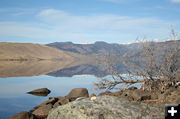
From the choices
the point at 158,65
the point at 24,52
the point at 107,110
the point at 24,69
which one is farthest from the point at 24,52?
the point at 107,110

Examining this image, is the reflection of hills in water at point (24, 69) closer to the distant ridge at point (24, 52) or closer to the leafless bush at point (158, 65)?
the leafless bush at point (158, 65)

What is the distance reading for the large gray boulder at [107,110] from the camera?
5.38 meters

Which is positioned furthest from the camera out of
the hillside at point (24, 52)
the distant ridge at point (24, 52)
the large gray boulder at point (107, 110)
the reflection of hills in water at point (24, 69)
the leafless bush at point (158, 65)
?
the hillside at point (24, 52)

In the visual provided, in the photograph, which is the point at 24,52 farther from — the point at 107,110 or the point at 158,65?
the point at 107,110

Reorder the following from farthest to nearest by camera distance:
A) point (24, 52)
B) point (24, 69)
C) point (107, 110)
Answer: point (24, 52) → point (24, 69) → point (107, 110)

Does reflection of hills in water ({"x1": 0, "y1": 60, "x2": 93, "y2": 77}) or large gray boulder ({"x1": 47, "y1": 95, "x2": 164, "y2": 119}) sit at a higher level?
large gray boulder ({"x1": 47, "y1": 95, "x2": 164, "y2": 119})

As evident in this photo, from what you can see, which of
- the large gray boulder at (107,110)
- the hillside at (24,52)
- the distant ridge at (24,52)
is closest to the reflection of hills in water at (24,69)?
the large gray boulder at (107,110)

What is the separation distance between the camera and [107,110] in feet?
18.1

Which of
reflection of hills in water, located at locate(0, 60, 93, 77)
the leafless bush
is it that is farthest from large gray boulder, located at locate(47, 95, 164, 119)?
reflection of hills in water, located at locate(0, 60, 93, 77)

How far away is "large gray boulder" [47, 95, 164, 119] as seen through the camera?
5379 millimetres

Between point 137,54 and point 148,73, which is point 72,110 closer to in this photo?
point 148,73

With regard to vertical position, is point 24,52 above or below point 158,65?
below

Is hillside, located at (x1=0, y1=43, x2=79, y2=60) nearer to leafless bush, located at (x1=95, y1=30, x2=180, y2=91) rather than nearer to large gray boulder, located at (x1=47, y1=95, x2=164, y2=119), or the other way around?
leafless bush, located at (x1=95, y1=30, x2=180, y2=91)

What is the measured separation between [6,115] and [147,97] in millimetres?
6835
